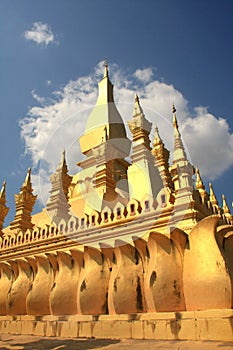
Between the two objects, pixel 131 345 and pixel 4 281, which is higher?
pixel 4 281

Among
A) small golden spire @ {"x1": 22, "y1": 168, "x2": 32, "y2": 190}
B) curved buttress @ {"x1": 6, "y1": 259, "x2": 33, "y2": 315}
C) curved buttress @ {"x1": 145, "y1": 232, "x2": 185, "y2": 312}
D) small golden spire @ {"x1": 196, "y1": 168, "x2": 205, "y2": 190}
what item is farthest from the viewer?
small golden spire @ {"x1": 22, "y1": 168, "x2": 32, "y2": 190}

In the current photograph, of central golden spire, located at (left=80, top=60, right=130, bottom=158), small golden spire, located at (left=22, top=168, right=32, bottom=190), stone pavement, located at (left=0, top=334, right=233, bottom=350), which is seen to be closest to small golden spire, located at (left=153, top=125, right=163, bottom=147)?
central golden spire, located at (left=80, top=60, right=130, bottom=158)

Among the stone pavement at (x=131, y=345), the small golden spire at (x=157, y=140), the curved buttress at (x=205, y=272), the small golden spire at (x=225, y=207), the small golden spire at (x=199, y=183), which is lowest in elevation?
the stone pavement at (x=131, y=345)

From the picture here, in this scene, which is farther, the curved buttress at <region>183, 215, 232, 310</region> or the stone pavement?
the curved buttress at <region>183, 215, 232, 310</region>

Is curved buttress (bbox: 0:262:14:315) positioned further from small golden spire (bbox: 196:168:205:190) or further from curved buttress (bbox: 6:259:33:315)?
small golden spire (bbox: 196:168:205:190)

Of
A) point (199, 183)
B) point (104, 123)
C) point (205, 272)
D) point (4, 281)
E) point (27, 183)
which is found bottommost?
point (205, 272)

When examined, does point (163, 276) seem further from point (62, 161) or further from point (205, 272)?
point (62, 161)

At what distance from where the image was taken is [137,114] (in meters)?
14.3

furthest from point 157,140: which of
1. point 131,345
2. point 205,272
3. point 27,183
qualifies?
point 131,345

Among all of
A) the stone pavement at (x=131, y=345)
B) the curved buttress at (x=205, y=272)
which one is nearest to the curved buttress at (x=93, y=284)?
the stone pavement at (x=131, y=345)

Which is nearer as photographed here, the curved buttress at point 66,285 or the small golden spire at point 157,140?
the curved buttress at point 66,285

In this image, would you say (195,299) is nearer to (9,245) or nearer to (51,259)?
(51,259)

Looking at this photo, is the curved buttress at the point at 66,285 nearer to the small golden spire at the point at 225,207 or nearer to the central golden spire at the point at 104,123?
the central golden spire at the point at 104,123

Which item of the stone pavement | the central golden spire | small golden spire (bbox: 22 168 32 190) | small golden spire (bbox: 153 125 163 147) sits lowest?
the stone pavement
